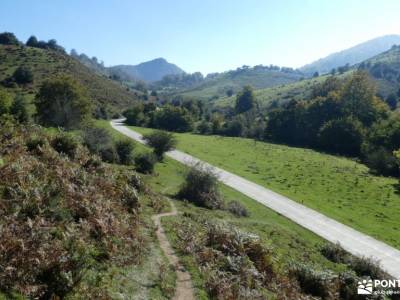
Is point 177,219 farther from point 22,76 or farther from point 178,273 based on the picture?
point 22,76

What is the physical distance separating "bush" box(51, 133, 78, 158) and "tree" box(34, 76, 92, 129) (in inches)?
1367

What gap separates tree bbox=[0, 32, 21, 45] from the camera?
135 meters

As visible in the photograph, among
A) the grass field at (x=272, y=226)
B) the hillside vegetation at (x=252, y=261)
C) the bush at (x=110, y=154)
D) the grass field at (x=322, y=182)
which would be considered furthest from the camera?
the bush at (x=110, y=154)

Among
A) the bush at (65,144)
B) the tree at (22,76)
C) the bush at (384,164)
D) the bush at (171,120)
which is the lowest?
the bush at (384,164)

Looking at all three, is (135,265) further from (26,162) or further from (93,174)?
(93,174)

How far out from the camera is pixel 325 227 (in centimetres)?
3319

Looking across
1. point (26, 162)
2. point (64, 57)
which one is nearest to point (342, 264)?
point (26, 162)

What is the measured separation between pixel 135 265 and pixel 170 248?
341cm

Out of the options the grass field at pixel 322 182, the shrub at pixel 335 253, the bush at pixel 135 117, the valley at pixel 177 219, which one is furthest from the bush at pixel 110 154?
the bush at pixel 135 117

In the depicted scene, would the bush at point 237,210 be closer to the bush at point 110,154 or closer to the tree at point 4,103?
Result: the bush at point 110,154

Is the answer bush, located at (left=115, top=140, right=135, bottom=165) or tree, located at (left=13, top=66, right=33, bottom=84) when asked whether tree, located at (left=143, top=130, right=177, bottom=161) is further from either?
tree, located at (left=13, top=66, right=33, bottom=84)

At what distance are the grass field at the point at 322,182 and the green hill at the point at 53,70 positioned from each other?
177ft

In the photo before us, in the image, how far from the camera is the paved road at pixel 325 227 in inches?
1096

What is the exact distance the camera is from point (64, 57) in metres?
139
